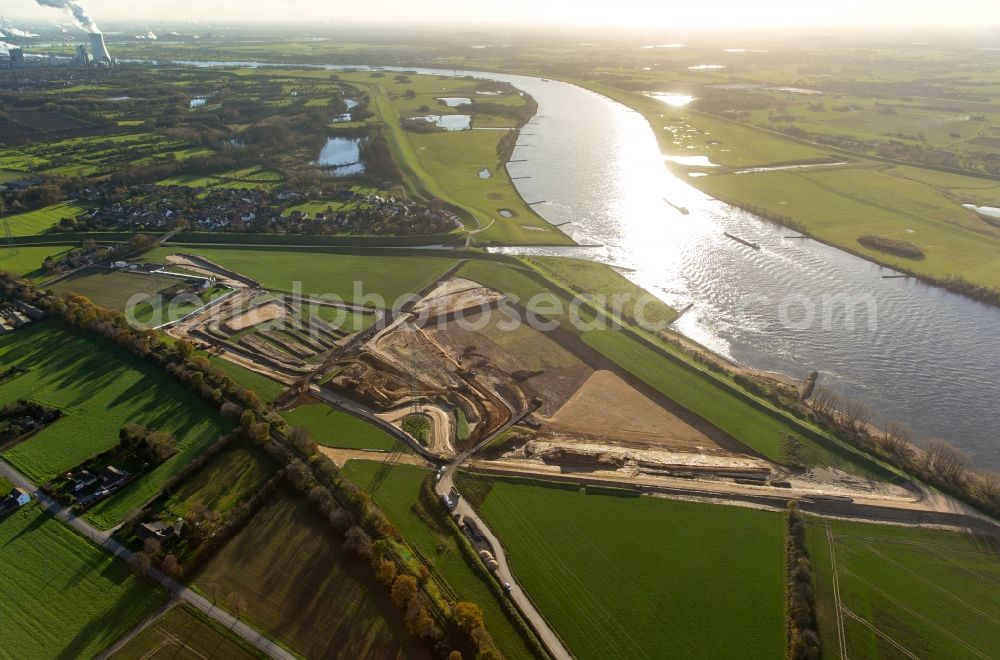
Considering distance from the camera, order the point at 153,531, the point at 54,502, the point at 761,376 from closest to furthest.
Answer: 1. the point at 153,531
2. the point at 54,502
3. the point at 761,376

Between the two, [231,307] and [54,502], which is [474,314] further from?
[54,502]

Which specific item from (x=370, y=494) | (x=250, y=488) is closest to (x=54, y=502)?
(x=250, y=488)

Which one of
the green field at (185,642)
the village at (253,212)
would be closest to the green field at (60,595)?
the green field at (185,642)

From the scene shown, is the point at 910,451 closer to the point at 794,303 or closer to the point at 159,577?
the point at 794,303

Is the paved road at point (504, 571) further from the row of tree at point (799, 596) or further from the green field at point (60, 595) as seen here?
the green field at point (60, 595)

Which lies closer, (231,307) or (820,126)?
(231,307)

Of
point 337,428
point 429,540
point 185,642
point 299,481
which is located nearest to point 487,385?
point 337,428
